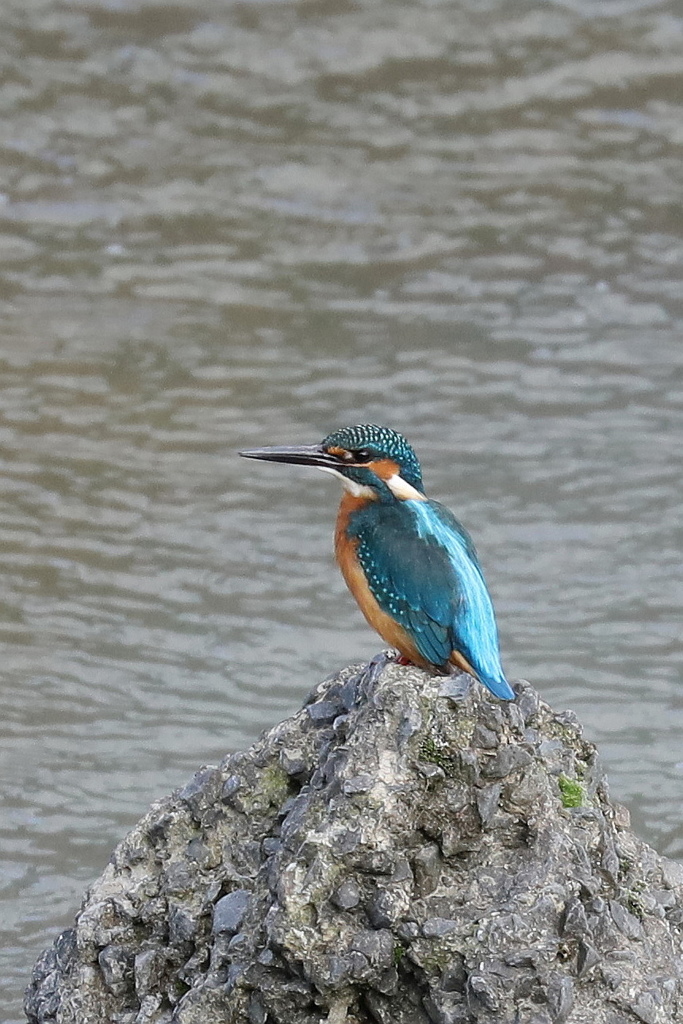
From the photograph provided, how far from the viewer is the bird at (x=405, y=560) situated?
3.48 meters

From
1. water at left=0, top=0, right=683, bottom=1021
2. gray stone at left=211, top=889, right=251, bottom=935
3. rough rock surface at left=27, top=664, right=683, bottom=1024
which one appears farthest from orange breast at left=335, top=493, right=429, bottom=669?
water at left=0, top=0, right=683, bottom=1021

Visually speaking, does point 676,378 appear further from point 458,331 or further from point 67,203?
point 67,203

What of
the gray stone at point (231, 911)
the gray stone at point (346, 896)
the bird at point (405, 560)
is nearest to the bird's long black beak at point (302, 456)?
the bird at point (405, 560)

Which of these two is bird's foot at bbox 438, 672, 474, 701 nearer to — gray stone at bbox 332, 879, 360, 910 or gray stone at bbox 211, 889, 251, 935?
gray stone at bbox 332, 879, 360, 910

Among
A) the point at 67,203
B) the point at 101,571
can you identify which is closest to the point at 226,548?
the point at 101,571

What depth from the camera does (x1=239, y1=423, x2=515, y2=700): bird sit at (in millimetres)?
3482

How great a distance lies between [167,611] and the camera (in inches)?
253

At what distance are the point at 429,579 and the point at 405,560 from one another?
77 mm

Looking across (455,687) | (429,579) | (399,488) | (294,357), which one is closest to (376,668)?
(455,687)

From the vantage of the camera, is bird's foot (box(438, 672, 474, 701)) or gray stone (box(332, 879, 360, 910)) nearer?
gray stone (box(332, 879, 360, 910))

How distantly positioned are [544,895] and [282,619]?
11.6ft

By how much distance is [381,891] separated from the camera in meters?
2.86

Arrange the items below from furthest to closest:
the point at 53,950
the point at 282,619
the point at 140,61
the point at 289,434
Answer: the point at 140,61 < the point at 289,434 < the point at 282,619 < the point at 53,950

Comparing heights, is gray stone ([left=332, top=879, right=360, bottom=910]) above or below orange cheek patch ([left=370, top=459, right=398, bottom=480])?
below
